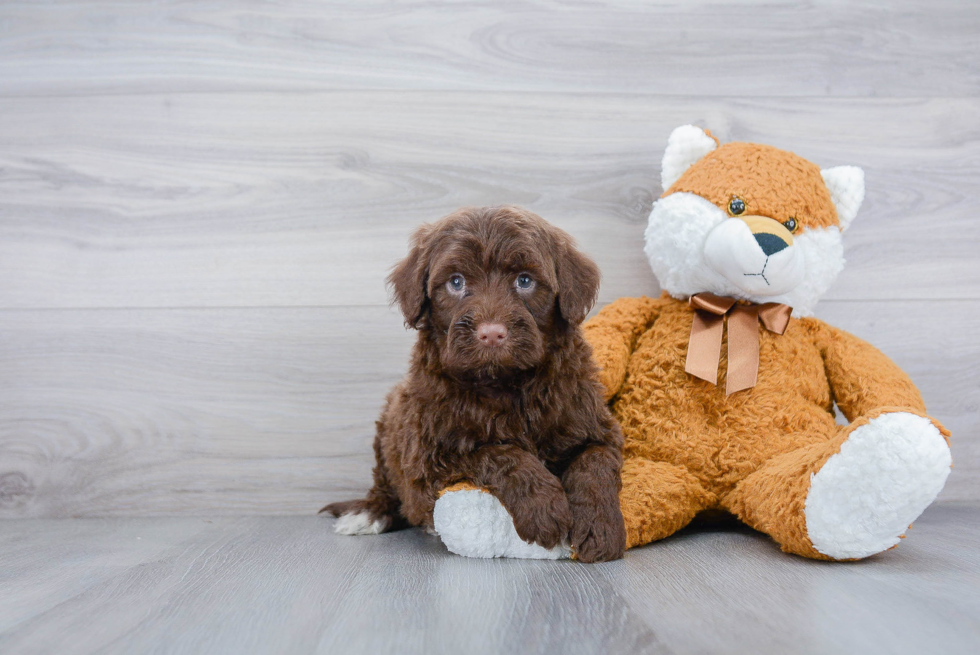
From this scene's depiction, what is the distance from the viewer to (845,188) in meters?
1.56

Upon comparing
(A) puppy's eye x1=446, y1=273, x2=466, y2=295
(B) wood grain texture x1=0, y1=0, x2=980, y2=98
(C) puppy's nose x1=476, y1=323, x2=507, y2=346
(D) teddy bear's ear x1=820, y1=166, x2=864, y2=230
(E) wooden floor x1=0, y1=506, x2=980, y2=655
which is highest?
(B) wood grain texture x1=0, y1=0, x2=980, y2=98

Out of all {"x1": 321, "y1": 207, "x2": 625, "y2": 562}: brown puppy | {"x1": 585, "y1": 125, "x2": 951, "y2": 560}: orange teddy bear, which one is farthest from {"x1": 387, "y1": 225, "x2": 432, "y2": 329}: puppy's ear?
{"x1": 585, "y1": 125, "x2": 951, "y2": 560}: orange teddy bear

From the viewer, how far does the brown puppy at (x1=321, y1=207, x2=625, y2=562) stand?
122 cm

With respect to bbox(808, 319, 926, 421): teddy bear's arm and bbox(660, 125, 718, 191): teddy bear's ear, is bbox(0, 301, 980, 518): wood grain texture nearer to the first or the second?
bbox(808, 319, 926, 421): teddy bear's arm

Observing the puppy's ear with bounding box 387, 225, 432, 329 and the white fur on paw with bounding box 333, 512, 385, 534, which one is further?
the white fur on paw with bounding box 333, 512, 385, 534

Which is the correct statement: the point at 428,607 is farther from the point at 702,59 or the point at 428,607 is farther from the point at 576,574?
the point at 702,59

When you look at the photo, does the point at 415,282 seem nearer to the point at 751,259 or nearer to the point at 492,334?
the point at 492,334

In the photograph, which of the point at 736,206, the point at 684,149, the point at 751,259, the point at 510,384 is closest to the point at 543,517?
the point at 510,384

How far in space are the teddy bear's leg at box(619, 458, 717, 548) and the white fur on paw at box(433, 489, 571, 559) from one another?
161mm

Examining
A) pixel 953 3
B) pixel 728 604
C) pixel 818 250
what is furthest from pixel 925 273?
pixel 728 604

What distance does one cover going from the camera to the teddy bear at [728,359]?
134 centimetres

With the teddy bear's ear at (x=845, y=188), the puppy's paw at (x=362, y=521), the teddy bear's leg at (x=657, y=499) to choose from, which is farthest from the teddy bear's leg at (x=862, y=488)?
the puppy's paw at (x=362, y=521)

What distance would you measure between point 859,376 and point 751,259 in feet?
1.20

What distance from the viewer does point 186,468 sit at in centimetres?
184
